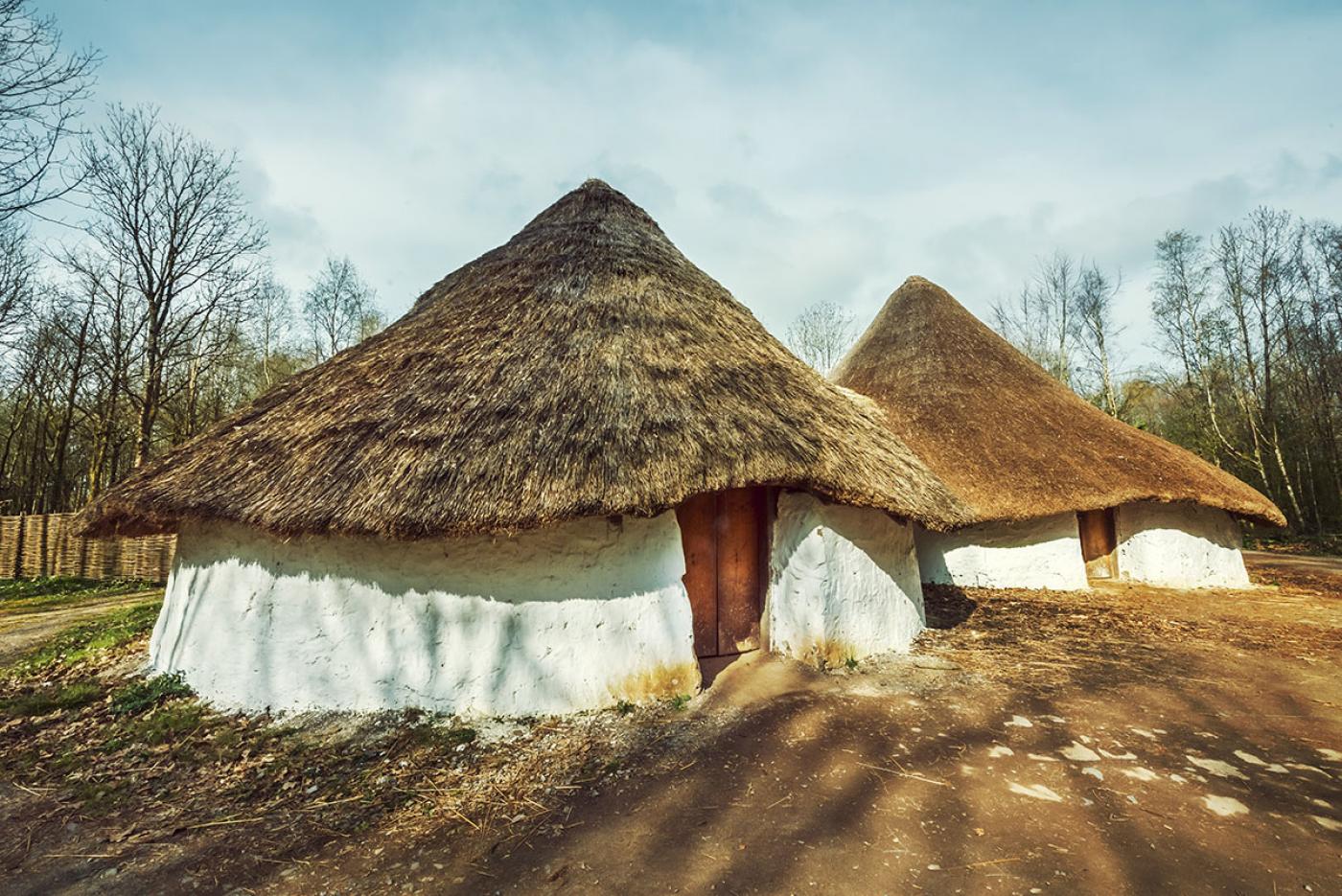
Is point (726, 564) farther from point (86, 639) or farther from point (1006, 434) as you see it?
point (86, 639)

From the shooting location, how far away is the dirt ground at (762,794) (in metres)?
2.73

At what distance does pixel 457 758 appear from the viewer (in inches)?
154

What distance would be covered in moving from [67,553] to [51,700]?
13.5 m

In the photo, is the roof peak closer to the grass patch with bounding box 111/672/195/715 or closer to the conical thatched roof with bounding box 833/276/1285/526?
the conical thatched roof with bounding box 833/276/1285/526

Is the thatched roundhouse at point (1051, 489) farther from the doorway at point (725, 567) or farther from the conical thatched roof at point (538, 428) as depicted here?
the doorway at point (725, 567)

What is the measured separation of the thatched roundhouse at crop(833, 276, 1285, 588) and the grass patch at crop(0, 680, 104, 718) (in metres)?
10.5

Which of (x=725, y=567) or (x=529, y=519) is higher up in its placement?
(x=529, y=519)

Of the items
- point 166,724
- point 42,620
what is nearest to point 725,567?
point 166,724

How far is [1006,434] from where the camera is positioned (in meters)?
9.38

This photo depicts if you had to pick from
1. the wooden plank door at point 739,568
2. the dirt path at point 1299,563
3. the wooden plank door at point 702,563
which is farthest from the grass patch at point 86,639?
the dirt path at point 1299,563

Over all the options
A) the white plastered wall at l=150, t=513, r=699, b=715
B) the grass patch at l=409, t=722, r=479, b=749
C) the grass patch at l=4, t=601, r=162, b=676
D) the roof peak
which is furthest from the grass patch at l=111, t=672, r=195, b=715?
the roof peak

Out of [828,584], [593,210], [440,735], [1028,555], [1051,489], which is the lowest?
[440,735]

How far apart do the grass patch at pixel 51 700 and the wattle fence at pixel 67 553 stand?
987 cm

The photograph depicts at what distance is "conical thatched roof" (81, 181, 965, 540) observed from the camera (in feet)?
14.1
